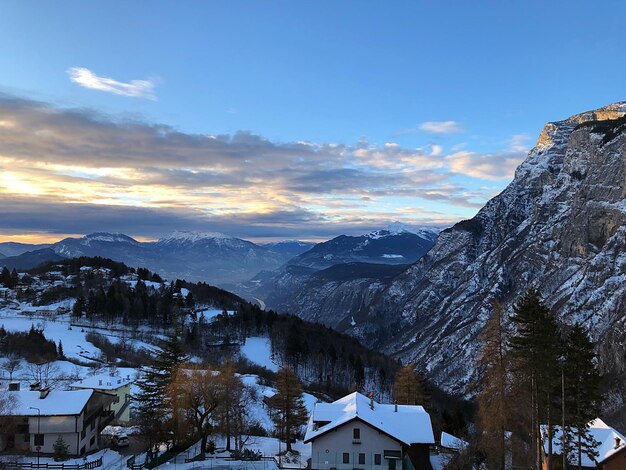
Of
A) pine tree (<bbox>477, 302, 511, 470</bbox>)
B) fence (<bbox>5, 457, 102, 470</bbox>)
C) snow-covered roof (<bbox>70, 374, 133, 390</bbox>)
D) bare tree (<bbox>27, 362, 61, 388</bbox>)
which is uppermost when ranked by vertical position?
pine tree (<bbox>477, 302, 511, 470</bbox>)

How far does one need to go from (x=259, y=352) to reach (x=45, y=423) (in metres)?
110

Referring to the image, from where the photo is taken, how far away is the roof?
4684 centimetres

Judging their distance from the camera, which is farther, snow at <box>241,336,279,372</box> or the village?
snow at <box>241,336,279,372</box>

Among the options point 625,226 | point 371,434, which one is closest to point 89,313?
point 371,434

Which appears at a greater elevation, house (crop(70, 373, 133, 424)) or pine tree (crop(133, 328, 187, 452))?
Result: pine tree (crop(133, 328, 187, 452))

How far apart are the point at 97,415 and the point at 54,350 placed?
236 ft

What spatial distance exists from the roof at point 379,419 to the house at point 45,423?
24764 mm

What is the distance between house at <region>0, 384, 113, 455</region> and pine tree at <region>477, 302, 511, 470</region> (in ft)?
134

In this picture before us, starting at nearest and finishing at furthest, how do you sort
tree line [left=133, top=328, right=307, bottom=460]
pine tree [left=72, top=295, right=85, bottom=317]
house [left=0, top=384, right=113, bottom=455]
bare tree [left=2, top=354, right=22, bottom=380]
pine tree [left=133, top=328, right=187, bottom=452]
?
tree line [left=133, top=328, right=307, bottom=460], pine tree [left=133, top=328, right=187, bottom=452], house [left=0, top=384, right=113, bottom=455], bare tree [left=2, top=354, right=22, bottom=380], pine tree [left=72, top=295, right=85, bottom=317]

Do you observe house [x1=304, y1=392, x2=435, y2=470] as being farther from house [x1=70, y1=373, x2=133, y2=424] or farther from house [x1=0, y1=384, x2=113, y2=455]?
house [x1=70, y1=373, x2=133, y2=424]

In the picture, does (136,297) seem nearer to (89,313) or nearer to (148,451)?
(89,313)

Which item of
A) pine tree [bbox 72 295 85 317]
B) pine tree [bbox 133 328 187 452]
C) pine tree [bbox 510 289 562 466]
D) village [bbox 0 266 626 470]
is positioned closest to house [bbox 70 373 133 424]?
village [bbox 0 266 626 470]

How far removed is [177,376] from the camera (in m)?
49.3

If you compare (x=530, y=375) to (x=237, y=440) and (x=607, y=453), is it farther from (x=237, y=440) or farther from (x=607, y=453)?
(x=237, y=440)
